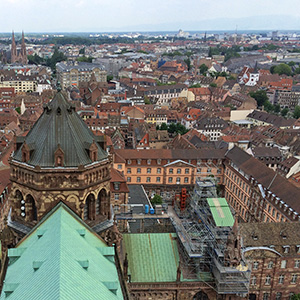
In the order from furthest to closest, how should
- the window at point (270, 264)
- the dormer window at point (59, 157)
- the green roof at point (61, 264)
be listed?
1. the window at point (270, 264)
2. the dormer window at point (59, 157)
3. the green roof at point (61, 264)

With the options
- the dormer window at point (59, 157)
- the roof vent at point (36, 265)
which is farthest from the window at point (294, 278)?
the roof vent at point (36, 265)

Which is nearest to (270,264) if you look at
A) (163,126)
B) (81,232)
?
(81,232)

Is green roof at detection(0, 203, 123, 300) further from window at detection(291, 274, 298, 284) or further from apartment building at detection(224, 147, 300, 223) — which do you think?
apartment building at detection(224, 147, 300, 223)

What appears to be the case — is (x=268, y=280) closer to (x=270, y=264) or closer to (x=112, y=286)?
(x=270, y=264)

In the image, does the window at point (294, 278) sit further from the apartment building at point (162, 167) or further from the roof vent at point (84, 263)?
the apartment building at point (162, 167)

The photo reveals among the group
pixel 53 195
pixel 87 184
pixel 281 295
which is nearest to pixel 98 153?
pixel 87 184

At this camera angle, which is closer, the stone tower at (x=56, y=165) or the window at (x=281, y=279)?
the stone tower at (x=56, y=165)

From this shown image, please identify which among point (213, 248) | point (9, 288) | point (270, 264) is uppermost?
point (9, 288)
